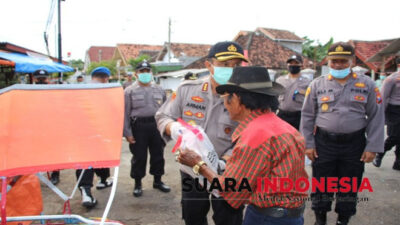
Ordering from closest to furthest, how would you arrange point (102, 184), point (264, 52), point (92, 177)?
point (92, 177), point (102, 184), point (264, 52)

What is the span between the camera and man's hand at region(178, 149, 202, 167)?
2014mm

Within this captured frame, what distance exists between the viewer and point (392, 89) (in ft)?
18.1

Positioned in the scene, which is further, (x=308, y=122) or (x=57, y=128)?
(x=308, y=122)

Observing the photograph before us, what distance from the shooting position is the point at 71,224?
2701 mm

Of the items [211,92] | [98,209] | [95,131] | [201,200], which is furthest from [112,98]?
[98,209]

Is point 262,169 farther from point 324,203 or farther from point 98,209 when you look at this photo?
point 98,209

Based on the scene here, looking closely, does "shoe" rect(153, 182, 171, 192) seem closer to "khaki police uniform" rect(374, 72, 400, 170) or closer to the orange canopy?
the orange canopy

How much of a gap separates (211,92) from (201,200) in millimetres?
965

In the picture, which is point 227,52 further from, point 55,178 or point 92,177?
point 55,178

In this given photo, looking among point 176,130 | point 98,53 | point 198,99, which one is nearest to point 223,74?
point 198,99

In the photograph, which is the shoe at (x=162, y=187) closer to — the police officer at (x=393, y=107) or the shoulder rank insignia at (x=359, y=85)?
the shoulder rank insignia at (x=359, y=85)

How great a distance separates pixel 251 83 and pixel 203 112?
971 millimetres

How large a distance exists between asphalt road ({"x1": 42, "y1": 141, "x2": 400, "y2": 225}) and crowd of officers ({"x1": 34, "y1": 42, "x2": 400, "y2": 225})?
0.65ft

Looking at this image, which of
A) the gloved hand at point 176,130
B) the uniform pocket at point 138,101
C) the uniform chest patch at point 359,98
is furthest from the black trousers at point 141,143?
the uniform chest patch at point 359,98
